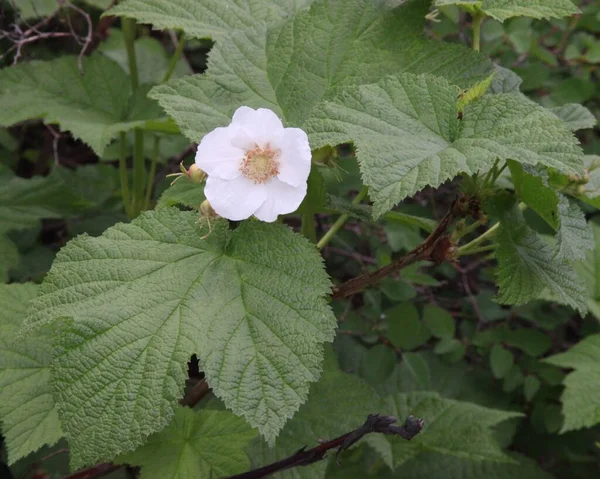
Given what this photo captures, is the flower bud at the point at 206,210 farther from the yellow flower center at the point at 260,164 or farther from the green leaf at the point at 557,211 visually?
the green leaf at the point at 557,211

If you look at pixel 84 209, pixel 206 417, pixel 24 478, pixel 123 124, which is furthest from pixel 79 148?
pixel 206 417

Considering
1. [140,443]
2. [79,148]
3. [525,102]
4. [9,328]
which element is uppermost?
[525,102]

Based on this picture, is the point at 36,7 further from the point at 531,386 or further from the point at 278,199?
the point at 531,386

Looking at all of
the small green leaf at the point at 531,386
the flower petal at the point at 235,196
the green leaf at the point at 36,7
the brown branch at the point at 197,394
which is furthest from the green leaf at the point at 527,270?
the green leaf at the point at 36,7

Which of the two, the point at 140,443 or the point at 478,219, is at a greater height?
the point at 478,219

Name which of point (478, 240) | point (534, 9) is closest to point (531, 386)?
point (478, 240)

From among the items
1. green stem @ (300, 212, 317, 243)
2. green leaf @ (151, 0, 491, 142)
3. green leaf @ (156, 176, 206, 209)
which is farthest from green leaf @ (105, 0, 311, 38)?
green stem @ (300, 212, 317, 243)

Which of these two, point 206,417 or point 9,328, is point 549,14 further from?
point 9,328
